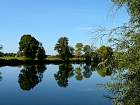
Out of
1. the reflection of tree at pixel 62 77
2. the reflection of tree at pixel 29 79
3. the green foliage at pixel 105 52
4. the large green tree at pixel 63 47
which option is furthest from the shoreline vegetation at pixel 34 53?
the green foliage at pixel 105 52

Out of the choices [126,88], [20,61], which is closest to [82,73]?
[20,61]

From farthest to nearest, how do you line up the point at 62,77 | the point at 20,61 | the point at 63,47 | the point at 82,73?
the point at 63,47
the point at 20,61
the point at 82,73
the point at 62,77

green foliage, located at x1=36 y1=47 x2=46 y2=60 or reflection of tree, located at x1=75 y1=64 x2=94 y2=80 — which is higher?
green foliage, located at x1=36 y1=47 x2=46 y2=60

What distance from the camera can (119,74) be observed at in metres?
12.6

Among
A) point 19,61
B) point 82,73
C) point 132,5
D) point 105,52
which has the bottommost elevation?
point 82,73

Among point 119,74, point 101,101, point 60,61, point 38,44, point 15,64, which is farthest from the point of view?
point 60,61

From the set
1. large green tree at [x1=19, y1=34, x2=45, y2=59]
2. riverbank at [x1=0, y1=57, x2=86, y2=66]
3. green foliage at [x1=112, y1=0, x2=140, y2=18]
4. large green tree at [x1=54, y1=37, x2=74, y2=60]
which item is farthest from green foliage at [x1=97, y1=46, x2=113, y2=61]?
large green tree at [x1=54, y1=37, x2=74, y2=60]

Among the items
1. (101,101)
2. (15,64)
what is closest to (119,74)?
(101,101)

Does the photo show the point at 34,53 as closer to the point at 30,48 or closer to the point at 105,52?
the point at 30,48

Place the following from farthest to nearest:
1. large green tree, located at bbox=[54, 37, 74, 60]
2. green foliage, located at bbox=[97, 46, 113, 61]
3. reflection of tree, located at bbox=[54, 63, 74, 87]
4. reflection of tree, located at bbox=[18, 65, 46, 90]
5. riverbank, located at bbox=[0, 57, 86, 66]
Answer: large green tree, located at bbox=[54, 37, 74, 60], riverbank, located at bbox=[0, 57, 86, 66], reflection of tree, located at bbox=[54, 63, 74, 87], reflection of tree, located at bbox=[18, 65, 46, 90], green foliage, located at bbox=[97, 46, 113, 61]

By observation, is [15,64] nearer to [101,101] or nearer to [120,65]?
[101,101]

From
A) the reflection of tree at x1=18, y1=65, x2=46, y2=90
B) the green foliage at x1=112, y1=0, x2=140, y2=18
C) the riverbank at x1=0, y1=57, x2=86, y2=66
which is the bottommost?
the reflection of tree at x1=18, y1=65, x2=46, y2=90

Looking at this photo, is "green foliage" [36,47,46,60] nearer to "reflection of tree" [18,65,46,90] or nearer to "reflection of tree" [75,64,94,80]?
"reflection of tree" [75,64,94,80]

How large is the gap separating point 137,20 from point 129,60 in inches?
53.8
